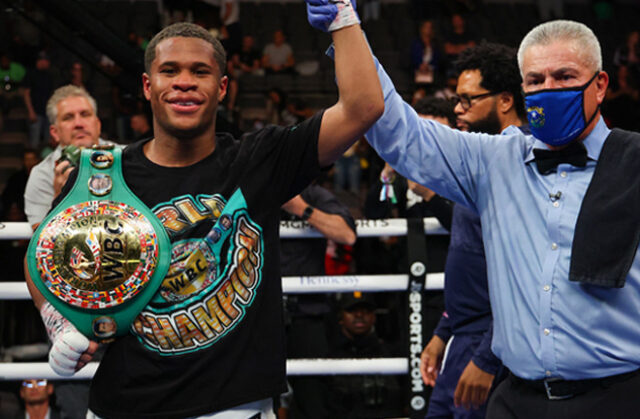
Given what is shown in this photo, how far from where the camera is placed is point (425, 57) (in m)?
10.0

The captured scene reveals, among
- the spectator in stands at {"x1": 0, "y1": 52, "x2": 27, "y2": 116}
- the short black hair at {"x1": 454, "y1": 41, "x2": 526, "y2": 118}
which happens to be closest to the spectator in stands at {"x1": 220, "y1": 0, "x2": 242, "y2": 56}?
the spectator in stands at {"x1": 0, "y1": 52, "x2": 27, "y2": 116}

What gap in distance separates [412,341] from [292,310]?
0.74 metres

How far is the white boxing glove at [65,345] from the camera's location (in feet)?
6.31

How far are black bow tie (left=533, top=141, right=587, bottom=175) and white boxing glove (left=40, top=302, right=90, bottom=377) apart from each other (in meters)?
1.34

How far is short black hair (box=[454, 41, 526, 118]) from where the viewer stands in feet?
10.1

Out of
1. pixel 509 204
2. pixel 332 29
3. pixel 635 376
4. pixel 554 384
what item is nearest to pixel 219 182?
pixel 332 29

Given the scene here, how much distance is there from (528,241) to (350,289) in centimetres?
147

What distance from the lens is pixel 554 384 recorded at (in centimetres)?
209

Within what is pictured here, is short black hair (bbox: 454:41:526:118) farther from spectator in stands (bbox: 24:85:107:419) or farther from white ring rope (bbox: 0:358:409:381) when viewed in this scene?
spectator in stands (bbox: 24:85:107:419)

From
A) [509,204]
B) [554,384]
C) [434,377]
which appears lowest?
[434,377]

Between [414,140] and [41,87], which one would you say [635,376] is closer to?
[414,140]

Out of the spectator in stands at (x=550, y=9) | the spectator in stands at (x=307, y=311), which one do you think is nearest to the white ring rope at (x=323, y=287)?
the spectator in stands at (x=307, y=311)

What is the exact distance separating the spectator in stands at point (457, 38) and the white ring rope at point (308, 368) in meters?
7.29

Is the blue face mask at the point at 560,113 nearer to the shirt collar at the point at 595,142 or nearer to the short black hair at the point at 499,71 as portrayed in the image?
the shirt collar at the point at 595,142
